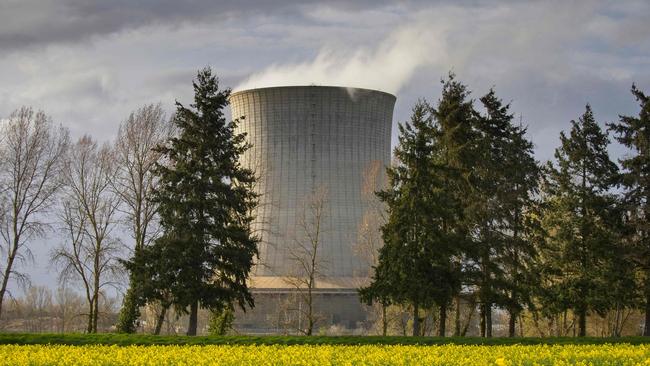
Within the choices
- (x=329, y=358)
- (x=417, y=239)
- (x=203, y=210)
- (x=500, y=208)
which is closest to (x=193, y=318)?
(x=203, y=210)

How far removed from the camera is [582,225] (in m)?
32.1

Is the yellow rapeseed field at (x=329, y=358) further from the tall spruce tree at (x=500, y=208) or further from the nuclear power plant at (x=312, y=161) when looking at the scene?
the nuclear power plant at (x=312, y=161)

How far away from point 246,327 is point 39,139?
17438 millimetres

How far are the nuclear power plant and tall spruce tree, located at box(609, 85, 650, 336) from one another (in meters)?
12.0

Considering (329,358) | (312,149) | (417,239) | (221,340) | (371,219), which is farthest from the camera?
(371,219)

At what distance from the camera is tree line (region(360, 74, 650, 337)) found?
2873cm

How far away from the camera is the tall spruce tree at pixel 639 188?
103 ft

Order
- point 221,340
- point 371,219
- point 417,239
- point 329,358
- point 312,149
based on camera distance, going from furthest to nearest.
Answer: point 371,219 → point 312,149 → point 417,239 → point 221,340 → point 329,358

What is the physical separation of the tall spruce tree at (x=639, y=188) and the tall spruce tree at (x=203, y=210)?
1391 cm

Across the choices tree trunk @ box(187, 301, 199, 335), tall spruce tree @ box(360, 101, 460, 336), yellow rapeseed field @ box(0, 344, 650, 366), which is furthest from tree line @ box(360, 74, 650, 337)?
yellow rapeseed field @ box(0, 344, 650, 366)

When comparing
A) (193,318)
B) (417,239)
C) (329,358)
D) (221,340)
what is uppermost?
(417,239)

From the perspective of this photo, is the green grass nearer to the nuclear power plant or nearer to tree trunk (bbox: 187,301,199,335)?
tree trunk (bbox: 187,301,199,335)

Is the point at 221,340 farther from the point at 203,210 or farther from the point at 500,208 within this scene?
the point at 500,208

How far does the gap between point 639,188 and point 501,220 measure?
562cm
